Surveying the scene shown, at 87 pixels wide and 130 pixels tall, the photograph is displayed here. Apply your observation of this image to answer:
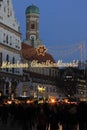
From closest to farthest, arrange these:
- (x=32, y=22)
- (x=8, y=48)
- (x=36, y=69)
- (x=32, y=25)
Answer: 1. (x=8, y=48)
2. (x=36, y=69)
3. (x=32, y=22)
4. (x=32, y=25)

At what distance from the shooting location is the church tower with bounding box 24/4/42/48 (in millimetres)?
138750

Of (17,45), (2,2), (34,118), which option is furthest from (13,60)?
(34,118)

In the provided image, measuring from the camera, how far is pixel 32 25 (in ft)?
463

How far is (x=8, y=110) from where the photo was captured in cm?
3588

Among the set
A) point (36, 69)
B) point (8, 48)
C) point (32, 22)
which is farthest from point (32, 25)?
point (8, 48)

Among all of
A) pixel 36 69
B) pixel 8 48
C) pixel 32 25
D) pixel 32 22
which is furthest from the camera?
pixel 32 25

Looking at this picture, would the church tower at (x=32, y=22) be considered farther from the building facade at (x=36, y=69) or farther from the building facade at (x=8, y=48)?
the building facade at (x=8, y=48)

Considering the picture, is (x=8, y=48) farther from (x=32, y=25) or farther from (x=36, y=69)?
(x=32, y=25)

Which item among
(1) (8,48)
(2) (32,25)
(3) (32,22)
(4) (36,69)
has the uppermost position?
(3) (32,22)

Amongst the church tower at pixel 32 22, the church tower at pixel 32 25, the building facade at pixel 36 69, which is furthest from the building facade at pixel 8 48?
the church tower at pixel 32 22

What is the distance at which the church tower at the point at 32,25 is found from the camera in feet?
455

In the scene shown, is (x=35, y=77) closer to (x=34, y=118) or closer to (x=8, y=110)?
Answer: (x=8, y=110)

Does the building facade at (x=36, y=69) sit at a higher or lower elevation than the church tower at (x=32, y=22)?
lower

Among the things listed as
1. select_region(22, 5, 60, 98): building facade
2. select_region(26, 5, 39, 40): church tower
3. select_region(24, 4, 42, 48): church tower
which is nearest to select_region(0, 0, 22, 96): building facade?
select_region(22, 5, 60, 98): building facade
